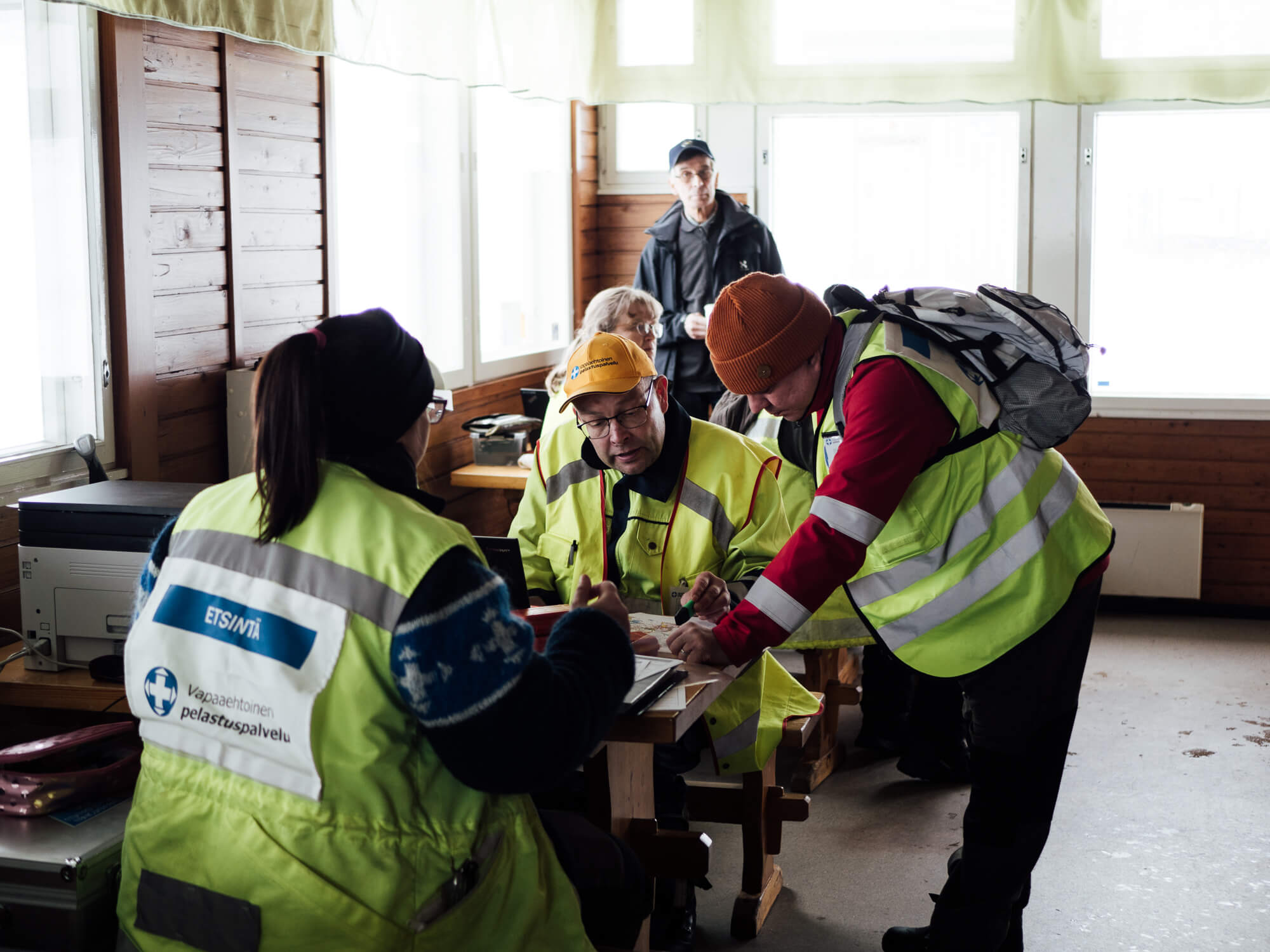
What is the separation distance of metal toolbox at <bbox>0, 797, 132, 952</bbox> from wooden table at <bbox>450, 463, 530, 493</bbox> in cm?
252

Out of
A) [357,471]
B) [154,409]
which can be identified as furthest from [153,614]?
[154,409]

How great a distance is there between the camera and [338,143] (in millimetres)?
3793

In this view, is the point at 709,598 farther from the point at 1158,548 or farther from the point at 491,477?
the point at 1158,548

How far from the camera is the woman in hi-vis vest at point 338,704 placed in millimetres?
1258

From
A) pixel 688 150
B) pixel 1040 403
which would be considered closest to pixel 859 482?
pixel 1040 403

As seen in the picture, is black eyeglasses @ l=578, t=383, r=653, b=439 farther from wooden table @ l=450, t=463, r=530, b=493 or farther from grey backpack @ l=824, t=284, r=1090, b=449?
wooden table @ l=450, t=463, r=530, b=493

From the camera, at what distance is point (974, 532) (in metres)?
2.01

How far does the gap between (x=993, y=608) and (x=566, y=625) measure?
2.82 feet

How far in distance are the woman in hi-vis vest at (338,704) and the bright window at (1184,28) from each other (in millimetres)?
4714

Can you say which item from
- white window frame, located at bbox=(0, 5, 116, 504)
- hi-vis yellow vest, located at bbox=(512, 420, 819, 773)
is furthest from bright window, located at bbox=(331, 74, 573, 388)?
hi-vis yellow vest, located at bbox=(512, 420, 819, 773)

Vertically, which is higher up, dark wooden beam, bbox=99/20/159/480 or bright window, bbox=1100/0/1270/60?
bright window, bbox=1100/0/1270/60

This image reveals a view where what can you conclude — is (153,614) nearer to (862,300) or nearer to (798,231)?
(862,300)

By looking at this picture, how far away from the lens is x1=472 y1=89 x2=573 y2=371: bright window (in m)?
4.93

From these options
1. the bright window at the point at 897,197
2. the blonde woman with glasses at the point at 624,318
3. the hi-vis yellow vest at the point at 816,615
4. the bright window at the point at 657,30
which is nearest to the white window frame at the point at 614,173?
the bright window at the point at 657,30
